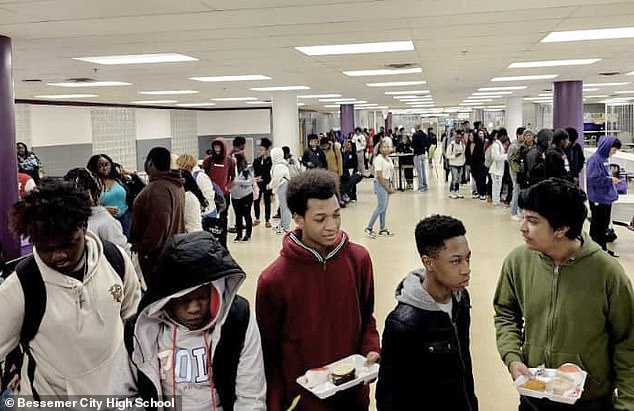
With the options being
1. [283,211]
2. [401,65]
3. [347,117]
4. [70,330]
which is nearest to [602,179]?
[401,65]

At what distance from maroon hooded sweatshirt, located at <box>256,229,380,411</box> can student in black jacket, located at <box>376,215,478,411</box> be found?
31cm

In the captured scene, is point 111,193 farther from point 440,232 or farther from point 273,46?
point 440,232

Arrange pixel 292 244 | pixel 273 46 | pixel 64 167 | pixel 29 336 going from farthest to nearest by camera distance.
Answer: pixel 64 167
pixel 273 46
pixel 292 244
pixel 29 336

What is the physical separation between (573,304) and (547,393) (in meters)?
0.38

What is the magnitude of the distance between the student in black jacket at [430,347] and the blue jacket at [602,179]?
630 cm

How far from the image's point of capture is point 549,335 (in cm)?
246

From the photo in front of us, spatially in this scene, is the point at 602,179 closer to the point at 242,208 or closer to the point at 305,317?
the point at 242,208

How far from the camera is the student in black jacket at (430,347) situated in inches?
84.0

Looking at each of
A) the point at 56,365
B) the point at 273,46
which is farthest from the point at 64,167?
the point at 56,365

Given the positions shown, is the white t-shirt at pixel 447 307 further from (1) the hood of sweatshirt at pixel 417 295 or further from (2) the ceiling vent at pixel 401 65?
(2) the ceiling vent at pixel 401 65

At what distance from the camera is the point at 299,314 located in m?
2.46

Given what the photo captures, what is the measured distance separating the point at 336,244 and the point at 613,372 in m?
1.20

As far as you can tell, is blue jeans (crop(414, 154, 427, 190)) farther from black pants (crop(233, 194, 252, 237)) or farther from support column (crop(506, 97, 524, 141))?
black pants (crop(233, 194, 252, 237))

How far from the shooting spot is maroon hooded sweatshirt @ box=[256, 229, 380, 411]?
8.07 feet
